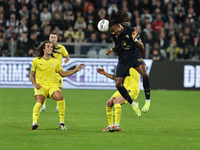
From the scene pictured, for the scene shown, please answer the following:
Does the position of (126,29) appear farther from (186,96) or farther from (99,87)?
(99,87)

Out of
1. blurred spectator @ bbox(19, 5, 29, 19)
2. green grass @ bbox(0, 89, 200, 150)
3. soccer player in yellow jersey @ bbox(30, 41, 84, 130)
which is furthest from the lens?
blurred spectator @ bbox(19, 5, 29, 19)

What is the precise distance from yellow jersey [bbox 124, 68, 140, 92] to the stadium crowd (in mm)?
10958

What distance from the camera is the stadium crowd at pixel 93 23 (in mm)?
22795

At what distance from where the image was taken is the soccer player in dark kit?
1043 centimetres

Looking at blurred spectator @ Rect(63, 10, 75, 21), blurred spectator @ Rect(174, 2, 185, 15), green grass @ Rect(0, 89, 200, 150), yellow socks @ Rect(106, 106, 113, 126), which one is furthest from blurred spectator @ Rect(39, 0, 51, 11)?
yellow socks @ Rect(106, 106, 113, 126)

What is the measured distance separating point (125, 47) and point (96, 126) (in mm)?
1980

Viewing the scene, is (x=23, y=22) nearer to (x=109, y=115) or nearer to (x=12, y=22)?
(x=12, y=22)

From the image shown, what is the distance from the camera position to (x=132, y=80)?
1151 cm

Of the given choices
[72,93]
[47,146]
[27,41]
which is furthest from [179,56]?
[47,146]

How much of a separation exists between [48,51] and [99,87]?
11123mm

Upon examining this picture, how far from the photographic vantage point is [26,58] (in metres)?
21.9

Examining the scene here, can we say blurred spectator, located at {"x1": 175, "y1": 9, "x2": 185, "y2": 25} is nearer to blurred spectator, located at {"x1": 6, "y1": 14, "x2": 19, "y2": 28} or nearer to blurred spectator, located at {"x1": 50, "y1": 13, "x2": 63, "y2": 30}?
blurred spectator, located at {"x1": 50, "y1": 13, "x2": 63, "y2": 30}

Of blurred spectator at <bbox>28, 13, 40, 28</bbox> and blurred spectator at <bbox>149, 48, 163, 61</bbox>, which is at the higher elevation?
blurred spectator at <bbox>28, 13, 40, 28</bbox>

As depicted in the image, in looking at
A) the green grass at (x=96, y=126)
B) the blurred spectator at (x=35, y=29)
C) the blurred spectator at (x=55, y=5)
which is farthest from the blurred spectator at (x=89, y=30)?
the green grass at (x=96, y=126)
